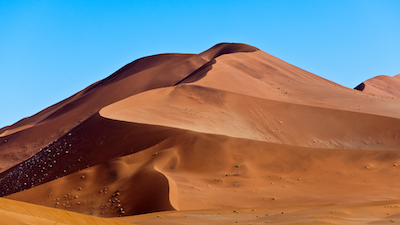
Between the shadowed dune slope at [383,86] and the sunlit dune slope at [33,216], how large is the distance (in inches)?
2600

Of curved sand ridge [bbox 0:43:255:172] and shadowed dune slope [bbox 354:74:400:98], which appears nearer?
curved sand ridge [bbox 0:43:255:172]

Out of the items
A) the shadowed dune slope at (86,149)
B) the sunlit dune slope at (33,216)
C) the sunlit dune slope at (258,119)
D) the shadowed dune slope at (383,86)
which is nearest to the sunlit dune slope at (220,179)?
the shadowed dune slope at (86,149)

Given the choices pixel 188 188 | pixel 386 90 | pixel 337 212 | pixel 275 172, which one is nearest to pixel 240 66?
pixel 275 172

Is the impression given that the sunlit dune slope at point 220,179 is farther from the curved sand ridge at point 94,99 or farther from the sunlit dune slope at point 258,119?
the curved sand ridge at point 94,99

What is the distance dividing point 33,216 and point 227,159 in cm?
1778

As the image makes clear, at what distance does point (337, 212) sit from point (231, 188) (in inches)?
282

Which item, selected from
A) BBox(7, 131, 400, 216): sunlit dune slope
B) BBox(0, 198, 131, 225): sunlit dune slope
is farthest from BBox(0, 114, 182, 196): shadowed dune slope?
BBox(0, 198, 131, 225): sunlit dune slope

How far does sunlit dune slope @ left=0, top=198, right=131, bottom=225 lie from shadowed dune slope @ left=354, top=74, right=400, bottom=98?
66.0 m

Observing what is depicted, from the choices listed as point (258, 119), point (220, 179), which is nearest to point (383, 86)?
point (258, 119)

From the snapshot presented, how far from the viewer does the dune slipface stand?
62.5 ft

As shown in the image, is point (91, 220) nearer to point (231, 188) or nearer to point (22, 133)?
point (231, 188)

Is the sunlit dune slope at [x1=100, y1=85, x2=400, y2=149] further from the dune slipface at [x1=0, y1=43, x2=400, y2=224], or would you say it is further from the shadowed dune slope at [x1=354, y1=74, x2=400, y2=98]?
the shadowed dune slope at [x1=354, y1=74, x2=400, y2=98]

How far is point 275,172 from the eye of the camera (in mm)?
23125

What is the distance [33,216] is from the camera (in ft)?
21.4
